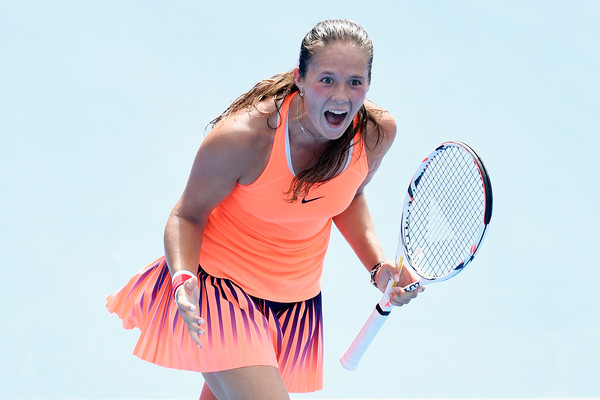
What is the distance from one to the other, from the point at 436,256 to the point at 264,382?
0.65 meters

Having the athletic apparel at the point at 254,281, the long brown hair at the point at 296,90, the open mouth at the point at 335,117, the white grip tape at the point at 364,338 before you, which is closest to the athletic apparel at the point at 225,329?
the athletic apparel at the point at 254,281

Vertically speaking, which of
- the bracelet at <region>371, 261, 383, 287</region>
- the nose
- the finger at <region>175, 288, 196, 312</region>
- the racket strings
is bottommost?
the finger at <region>175, 288, 196, 312</region>

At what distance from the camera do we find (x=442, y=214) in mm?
2545

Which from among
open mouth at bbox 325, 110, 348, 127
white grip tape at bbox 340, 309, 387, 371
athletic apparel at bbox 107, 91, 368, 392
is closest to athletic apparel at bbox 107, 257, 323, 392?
athletic apparel at bbox 107, 91, 368, 392

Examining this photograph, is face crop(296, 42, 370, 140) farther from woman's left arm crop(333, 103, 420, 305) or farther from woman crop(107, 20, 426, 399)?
woman's left arm crop(333, 103, 420, 305)

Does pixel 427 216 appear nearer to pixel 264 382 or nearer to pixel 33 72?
pixel 264 382

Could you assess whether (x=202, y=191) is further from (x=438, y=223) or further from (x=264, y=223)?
(x=438, y=223)

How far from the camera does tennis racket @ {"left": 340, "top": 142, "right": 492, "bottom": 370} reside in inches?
91.4

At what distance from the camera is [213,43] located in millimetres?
6973

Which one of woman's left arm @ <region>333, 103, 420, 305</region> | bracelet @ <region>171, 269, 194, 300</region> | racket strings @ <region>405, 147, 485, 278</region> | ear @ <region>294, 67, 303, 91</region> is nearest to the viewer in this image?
bracelet @ <region>171, 269, 194, 300</region>

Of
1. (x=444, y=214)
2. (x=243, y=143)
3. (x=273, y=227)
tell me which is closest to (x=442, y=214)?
(x=444, y=214)

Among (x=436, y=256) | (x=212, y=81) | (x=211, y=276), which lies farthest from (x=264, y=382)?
(x=212, y=81)

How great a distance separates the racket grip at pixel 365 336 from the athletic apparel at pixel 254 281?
0.13 meters

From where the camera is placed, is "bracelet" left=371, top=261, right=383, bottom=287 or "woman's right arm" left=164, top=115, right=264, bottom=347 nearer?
"woman's right arm" left=164, top=115, right=264, bottom=347
